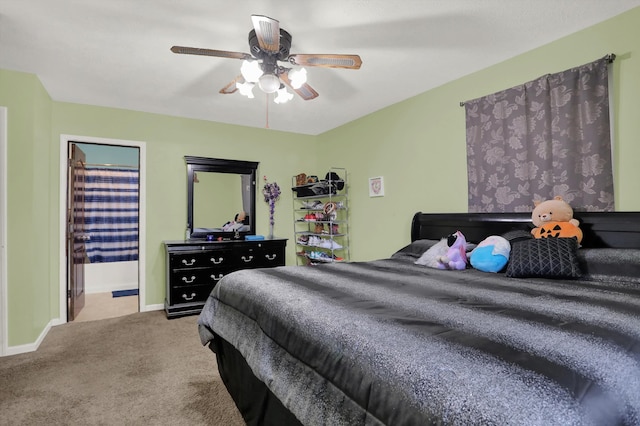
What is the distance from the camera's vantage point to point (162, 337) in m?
3.09

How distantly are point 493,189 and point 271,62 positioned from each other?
2.00m

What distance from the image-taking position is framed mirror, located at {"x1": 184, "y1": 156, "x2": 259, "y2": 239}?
13.7 feet

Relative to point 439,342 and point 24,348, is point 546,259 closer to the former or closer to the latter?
point 439,342

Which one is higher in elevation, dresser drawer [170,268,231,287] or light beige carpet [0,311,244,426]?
dresser drawer [170,268,231,287]

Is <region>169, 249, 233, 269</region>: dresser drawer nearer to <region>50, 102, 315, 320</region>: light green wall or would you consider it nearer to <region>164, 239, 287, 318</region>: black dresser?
<region>164, 239, 287, 318</region>: black dresser

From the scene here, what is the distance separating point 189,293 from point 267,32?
9.73 ft

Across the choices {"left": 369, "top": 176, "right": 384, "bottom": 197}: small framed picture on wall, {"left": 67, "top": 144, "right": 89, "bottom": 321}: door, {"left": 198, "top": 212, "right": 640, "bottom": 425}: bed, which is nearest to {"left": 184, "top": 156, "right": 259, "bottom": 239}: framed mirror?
{"left": 67, "top": 144, "right": 89, "bottom": 321}: door

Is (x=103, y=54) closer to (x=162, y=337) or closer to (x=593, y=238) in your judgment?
(x=162, y=337)

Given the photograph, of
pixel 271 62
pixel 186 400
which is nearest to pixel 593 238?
pixel 271 62

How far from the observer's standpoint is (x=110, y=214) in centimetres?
510

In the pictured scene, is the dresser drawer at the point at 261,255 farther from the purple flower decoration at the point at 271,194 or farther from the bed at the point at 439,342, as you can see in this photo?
the bed at the point at 439,342

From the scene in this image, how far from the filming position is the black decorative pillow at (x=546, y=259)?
6.14 ft

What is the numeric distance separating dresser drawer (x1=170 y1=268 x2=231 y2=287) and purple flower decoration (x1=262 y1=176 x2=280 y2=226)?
1.10 m

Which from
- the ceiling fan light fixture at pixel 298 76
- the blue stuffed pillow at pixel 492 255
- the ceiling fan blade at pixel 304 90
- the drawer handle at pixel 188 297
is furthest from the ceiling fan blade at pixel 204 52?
the drawer handle at pixel 188 297
